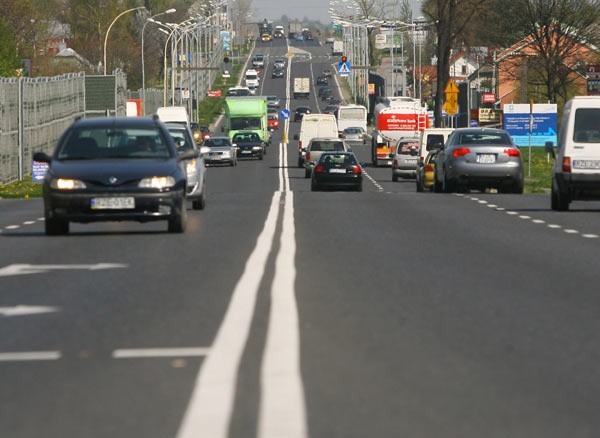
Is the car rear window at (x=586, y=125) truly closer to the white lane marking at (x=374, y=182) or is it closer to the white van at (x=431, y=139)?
the white lane marking at (x=374, y=182)

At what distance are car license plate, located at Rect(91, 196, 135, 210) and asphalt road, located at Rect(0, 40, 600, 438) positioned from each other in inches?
17.3

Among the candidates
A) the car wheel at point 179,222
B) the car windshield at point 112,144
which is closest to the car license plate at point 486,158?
the car windshield at point 112,144

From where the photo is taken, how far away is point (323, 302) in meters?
12.3

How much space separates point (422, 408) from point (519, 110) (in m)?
55.5

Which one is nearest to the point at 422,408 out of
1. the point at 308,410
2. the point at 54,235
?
the point at 308,410

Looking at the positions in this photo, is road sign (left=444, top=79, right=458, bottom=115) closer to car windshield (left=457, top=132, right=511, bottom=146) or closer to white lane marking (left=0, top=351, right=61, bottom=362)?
car windshield (left=457, top=132, right=511, bottom=146)

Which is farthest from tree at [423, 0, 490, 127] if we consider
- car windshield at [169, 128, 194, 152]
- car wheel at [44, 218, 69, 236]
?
car wheel at [44, 218, 69, 236]

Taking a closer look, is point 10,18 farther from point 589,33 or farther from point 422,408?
point 422,408

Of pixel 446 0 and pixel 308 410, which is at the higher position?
pixel 446 0

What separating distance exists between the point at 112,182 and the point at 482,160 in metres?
18.4

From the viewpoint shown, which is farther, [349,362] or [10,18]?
[10,18]

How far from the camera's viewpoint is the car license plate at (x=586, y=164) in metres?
28.4

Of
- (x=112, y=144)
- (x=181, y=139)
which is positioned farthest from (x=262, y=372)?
(x=181, y=139)

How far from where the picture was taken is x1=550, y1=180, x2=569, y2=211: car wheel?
29.0m
